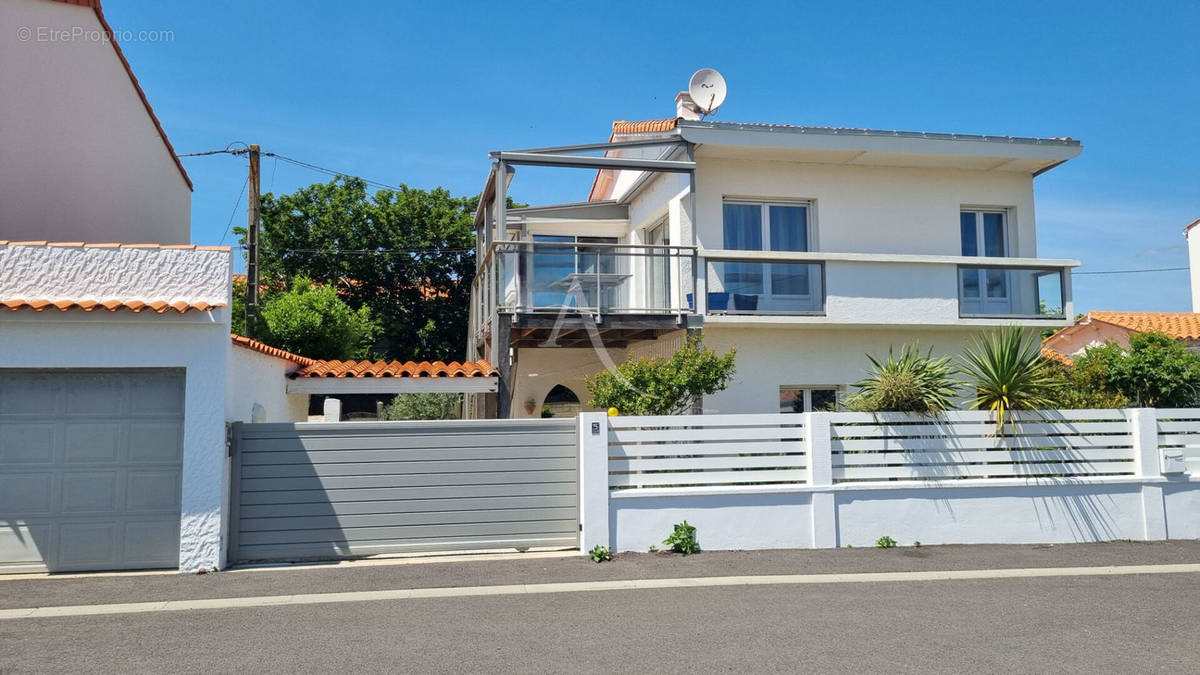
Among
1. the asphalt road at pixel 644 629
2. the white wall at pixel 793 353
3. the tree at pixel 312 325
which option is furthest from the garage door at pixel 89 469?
the tree at pixel 312 325

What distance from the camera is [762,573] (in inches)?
354

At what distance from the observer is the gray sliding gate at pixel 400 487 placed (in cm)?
966

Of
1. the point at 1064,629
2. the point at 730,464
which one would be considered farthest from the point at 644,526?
the point at 1064,629

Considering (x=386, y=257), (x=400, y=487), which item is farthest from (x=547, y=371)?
(x=386, y=257)

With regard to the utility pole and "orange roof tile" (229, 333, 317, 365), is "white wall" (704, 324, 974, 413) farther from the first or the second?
the utility pole

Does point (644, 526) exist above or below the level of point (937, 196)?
below

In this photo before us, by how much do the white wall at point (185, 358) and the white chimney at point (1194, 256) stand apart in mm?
31889

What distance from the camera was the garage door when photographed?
356 inches

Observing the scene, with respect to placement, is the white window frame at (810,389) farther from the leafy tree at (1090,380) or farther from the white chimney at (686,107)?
the white chimney at (686,107)

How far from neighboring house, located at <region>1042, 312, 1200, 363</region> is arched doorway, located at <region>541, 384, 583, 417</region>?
1151cm

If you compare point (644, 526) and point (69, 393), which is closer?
point (69, 393)

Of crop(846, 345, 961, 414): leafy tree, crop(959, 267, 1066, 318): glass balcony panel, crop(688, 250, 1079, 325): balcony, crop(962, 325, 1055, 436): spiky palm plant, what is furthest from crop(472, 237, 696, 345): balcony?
crop(959, 267, 1066, 318): glass balcony panel

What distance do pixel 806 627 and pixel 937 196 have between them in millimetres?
11100

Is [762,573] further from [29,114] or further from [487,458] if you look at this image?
[29,114]
